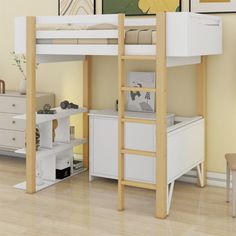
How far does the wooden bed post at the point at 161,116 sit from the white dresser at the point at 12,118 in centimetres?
175

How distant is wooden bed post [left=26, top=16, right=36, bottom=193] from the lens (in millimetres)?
3861

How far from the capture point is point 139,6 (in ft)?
14.3

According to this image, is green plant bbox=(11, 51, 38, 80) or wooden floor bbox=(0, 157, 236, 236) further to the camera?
green plant bbox=(11, 51, 38, 80)

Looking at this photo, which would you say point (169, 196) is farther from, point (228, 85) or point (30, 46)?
point (30, 46)

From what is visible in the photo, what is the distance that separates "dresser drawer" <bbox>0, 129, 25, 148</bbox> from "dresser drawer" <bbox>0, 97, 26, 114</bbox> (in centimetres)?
21

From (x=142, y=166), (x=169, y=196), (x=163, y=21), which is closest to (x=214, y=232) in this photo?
(x=169, y=196)

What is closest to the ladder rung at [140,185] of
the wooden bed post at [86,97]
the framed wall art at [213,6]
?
the wooden bed post at [86,97]

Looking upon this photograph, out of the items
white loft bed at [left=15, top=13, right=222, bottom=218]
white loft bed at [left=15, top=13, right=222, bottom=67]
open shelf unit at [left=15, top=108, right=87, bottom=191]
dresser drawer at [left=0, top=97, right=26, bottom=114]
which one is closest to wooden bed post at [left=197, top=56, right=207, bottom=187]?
white loft bed at [left=15, top=13, right=222, bottom=218]

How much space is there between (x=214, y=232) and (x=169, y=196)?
1.59 feet

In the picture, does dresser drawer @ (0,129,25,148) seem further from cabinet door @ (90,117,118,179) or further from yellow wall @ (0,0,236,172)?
cabinet door @ (90,117,118,179)

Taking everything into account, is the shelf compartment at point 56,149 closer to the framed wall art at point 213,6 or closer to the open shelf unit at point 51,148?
the open shelf unit at point 51,148

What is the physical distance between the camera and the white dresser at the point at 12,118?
15.6 feet

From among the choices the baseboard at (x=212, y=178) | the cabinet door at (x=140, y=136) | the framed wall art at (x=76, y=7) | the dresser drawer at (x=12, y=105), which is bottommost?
the baseboard at (x=212, y=178)

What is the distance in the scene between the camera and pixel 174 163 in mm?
3604
